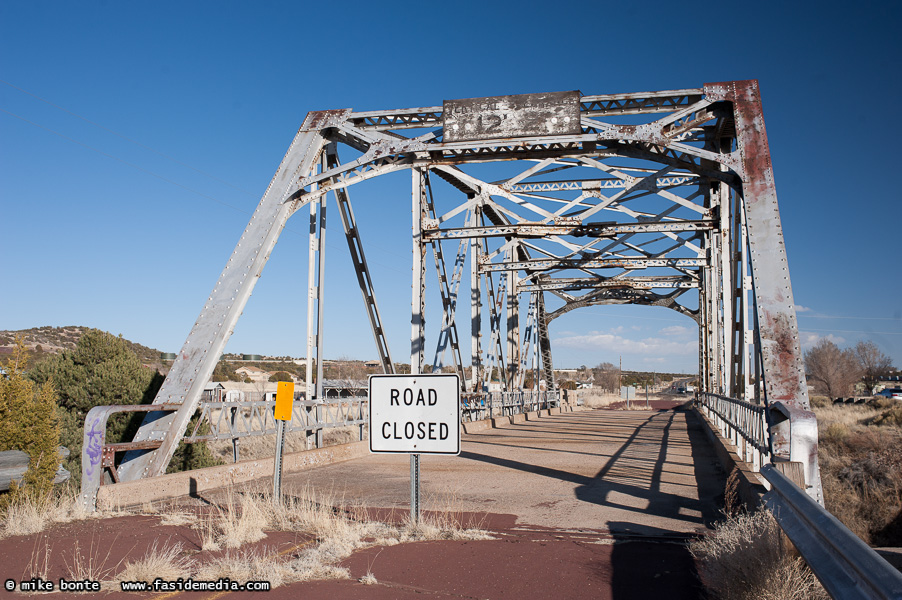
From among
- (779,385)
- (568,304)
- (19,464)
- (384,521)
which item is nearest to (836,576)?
(384,521)

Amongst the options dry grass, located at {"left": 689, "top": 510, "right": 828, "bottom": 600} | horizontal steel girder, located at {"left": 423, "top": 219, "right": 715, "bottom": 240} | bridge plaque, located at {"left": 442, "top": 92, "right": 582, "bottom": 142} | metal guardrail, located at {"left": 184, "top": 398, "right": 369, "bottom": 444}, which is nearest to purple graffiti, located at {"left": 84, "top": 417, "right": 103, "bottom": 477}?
metal guardrail, located at {"left": 184, "top": 398, "right": 369, "bottom": 444}

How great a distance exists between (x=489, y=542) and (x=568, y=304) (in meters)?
43.9

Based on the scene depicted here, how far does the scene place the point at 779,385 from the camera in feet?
29.6

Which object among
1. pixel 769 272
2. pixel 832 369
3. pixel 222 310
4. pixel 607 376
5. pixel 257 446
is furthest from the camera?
pixel 607 376

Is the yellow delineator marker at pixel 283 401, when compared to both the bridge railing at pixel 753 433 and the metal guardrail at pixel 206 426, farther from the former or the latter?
the bridge railing at pixel 753 433

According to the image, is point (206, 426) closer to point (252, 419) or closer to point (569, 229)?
point (252, 419)

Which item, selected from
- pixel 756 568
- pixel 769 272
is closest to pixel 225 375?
pixel 769 272

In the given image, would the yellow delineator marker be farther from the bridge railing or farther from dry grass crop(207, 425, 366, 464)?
dry grass crop(207, 425, 366, 464)

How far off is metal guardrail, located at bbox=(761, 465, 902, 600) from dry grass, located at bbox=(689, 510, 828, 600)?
23 centimetres

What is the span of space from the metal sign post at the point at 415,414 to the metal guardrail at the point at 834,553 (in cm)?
282

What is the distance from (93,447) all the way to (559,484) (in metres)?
6.40

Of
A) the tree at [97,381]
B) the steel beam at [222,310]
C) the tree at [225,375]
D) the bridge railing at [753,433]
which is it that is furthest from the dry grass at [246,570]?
the tree at [225,375]

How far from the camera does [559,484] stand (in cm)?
1042

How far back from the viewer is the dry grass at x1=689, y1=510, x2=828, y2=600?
408 centimetres
